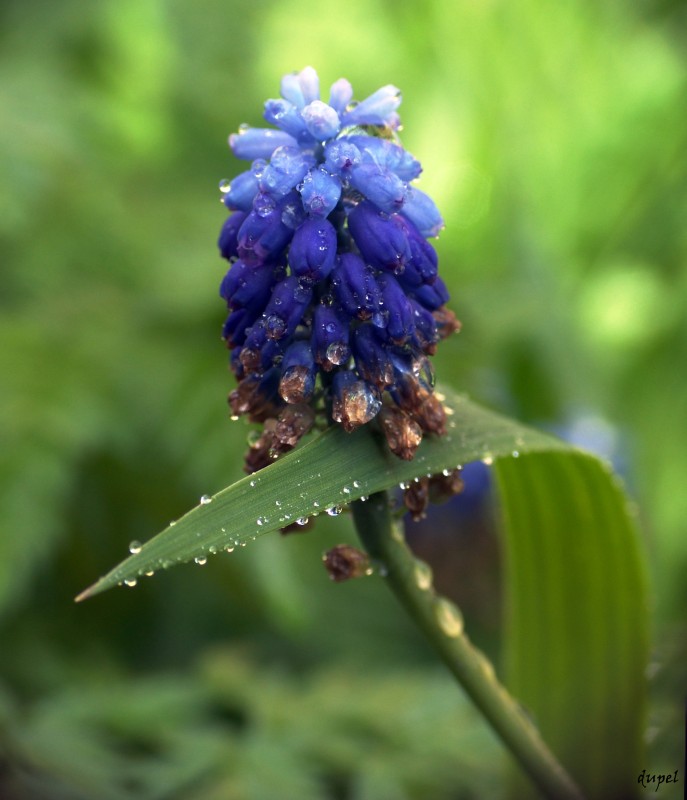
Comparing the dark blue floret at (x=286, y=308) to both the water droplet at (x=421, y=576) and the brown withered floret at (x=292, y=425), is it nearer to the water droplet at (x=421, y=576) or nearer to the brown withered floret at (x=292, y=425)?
the brown withered floret at (x=292, y=425)

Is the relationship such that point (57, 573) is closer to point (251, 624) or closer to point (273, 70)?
point (251, 624)

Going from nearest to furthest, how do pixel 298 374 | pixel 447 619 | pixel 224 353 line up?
pixel 298 374
pixel 447 619
pixel 224 353

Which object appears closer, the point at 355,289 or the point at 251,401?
the point at 355,289

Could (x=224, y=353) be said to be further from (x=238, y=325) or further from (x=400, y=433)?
(x=400, y=433)

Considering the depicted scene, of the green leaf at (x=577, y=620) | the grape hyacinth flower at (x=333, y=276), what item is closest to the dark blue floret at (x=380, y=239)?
the grape hyacinth flower at (x=333, y=276)

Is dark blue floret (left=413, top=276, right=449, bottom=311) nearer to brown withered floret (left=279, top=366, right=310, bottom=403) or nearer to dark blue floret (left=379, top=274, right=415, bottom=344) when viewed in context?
dark blue floret (left=379, top=274, right=415, bottom=344)

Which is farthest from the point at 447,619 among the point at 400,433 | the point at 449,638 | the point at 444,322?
the point at 444,322
